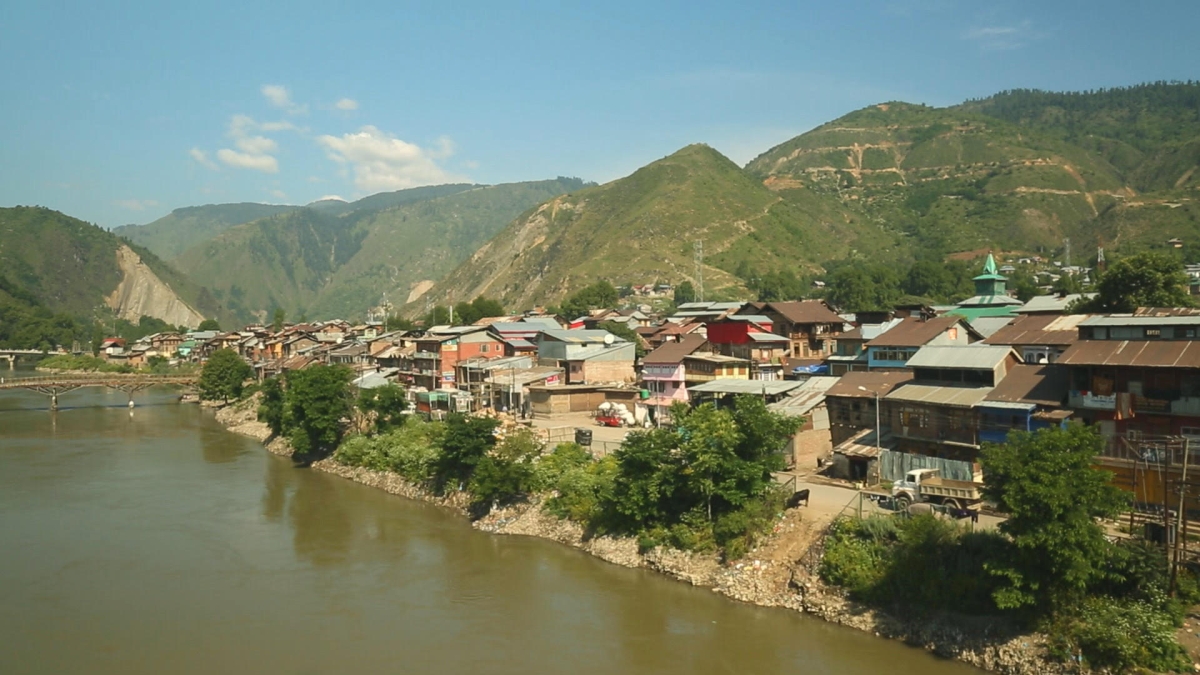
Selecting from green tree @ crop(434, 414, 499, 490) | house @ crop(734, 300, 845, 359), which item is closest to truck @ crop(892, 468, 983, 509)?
green tree @ crop(434, 414, 499, 490)

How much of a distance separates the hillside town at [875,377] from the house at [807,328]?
0.07 meters

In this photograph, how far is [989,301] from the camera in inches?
1513

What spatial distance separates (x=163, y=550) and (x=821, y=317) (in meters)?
27.8

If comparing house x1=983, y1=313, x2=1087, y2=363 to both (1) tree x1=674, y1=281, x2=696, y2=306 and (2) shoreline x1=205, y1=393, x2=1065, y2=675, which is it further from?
(1) tree x1=674, y1=281, x2=696, y2=306

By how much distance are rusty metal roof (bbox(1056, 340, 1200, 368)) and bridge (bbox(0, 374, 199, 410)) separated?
53779mm

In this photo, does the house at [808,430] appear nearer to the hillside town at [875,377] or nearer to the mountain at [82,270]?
the hillside town at [875,377]

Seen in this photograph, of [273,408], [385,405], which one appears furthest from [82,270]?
[385,405]

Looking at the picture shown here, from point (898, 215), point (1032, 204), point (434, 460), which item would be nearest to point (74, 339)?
point (434, 460)

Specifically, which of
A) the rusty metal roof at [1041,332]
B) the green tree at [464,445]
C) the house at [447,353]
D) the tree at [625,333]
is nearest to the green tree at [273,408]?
the house at [447,353]

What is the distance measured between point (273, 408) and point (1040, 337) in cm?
3253

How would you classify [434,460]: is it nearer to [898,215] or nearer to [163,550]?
[163,550]

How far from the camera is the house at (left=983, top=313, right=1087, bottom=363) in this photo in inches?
874

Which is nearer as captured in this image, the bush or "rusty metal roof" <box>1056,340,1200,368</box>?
the bush

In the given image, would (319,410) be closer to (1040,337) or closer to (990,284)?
(1040,337)
